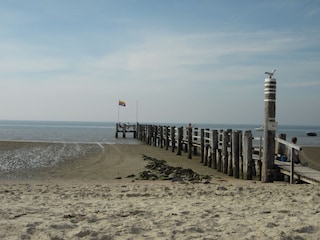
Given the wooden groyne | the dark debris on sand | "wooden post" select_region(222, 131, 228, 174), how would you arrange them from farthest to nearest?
"wooden post" select_region(222, 131, 228, 174) < the dark debris on sand < the wooden groyne

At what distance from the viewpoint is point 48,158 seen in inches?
766

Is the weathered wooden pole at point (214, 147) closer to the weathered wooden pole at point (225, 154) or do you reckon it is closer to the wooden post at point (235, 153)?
the weathered wooden pole at point (225, 154)

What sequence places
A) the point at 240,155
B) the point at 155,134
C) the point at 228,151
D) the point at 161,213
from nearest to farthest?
the point at 161,213 → the point at 240,155 → the point at 228,151 → the point at 155,134

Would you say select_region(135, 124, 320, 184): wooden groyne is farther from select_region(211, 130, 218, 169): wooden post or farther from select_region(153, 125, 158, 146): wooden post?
select_region(153, 125, 158, 146): wooden post

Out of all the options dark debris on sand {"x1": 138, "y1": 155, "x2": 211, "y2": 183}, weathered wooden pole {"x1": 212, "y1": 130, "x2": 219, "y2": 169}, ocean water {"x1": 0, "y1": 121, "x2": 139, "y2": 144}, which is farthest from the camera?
ocean water {"x1": 0, "y1": 121, "x2": 139, "y2": 144}

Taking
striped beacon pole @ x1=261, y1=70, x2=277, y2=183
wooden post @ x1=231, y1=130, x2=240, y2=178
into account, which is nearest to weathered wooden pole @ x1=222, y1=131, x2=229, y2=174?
wooden post @ x1=231, y1=130, x2=240, y2=178

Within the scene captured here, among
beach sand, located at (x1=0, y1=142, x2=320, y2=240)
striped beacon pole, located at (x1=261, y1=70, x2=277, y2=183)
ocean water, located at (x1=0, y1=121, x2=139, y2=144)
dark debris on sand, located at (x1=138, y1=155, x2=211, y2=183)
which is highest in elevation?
striped beacon pole, located at (x1=261, y1=70, x2=277, y2=183)

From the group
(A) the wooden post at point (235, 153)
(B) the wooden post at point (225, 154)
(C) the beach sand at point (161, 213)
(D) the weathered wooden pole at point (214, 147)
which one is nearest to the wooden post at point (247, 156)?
(A) the wooden post at point (235, 153)

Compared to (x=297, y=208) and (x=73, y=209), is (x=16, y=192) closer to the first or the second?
(x=73, y=209)

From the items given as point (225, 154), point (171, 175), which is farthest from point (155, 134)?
point (171, 175)

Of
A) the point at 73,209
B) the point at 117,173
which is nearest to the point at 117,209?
the point at 73,209

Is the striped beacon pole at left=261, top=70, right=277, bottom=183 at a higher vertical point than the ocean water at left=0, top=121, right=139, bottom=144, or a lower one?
higher

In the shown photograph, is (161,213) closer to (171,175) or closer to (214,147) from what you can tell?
(171,175)

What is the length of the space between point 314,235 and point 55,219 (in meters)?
3.68
